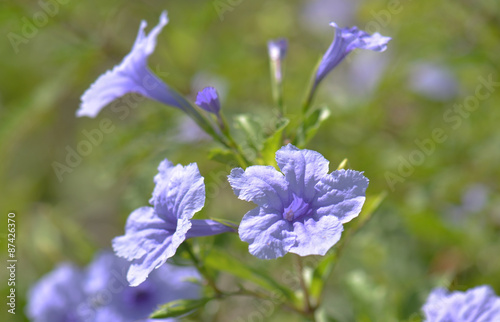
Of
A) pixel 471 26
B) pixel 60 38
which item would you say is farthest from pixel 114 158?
pixel 471 26

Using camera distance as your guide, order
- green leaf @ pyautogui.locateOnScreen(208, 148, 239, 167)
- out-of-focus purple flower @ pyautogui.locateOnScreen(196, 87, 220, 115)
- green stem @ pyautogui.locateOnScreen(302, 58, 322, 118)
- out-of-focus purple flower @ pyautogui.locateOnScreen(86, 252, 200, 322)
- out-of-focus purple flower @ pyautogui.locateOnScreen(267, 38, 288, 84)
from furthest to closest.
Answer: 1. out-of-focus purple flower @ pyautogui.locateOnScreen(86, 252, 200, 322)
2. out-of-focus purple flower @ pyautogui.locateOnScreen(267, 38, 288, 84)
3. green stem @ pyautogui.locateOnScreen(302, 58, 322, 118)
4. green leaf @ pyautogui.locateOnScreen(208, 148, 239, 167)
5. out-of-focus purple flower @ pyautogui.locateOnScreen(196, 87, 220, 115)

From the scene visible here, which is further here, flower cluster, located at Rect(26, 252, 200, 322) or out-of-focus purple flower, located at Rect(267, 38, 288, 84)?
flower cluster, located at Rect(26, 252, 200, 322)

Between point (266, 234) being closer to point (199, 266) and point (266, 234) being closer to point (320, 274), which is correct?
point (199, 266)

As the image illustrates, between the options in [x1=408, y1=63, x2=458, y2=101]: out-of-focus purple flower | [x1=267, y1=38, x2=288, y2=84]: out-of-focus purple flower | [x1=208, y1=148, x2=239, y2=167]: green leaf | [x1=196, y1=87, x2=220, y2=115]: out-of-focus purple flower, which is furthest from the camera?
[x1=408, y1=63, x2=458, y2=101]: out-of-focus purple flower

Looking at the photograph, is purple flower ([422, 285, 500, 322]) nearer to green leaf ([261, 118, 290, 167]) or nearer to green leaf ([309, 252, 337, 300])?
green leaf ([309, 252, 337, 300])

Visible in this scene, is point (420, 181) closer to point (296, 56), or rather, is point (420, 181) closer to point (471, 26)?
point (471, 26)

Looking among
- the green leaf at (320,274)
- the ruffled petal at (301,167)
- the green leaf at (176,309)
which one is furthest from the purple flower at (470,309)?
the green leaf at (176,309)

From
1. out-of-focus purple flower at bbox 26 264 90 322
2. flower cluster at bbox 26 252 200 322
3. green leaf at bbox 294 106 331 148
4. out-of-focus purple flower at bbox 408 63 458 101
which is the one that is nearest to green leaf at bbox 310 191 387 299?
green leaf at bbox 294 106 331 148

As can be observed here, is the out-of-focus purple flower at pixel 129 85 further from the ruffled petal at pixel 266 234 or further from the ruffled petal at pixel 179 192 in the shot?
the ruffled petal at pixel 266 234
